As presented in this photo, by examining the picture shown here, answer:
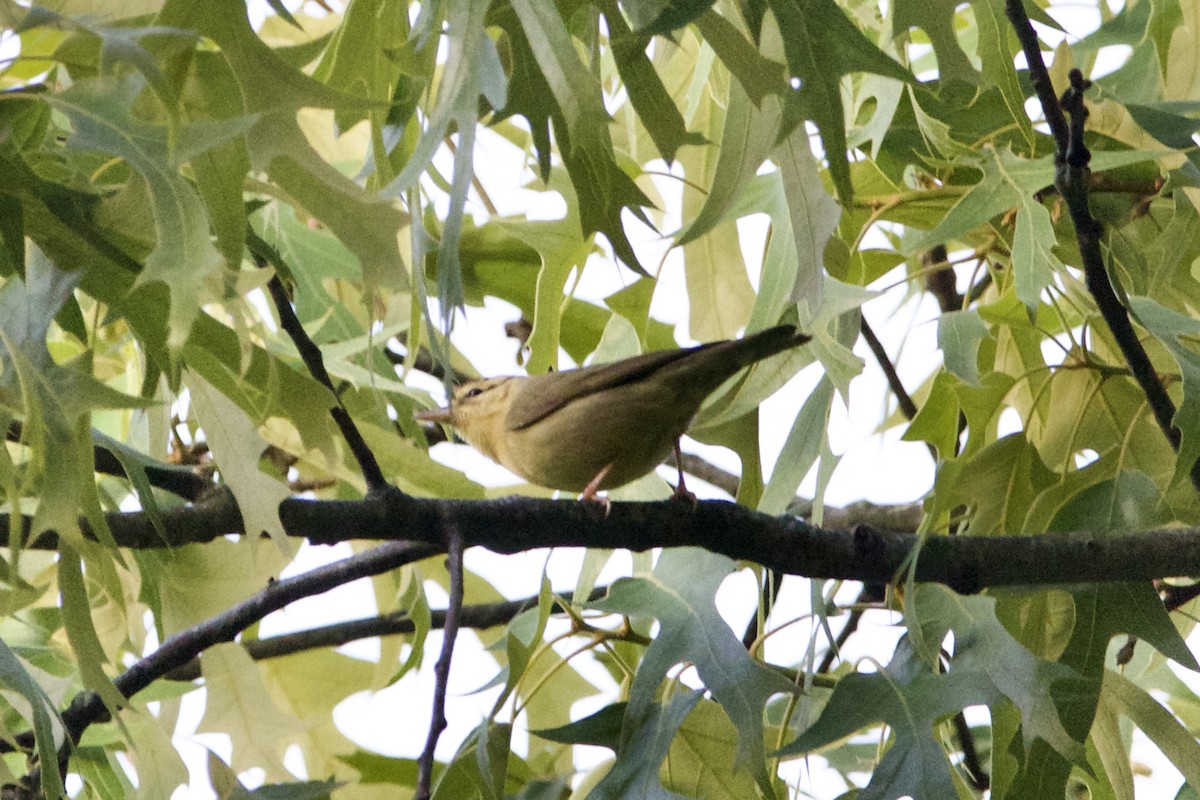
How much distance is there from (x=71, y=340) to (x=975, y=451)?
2103 mm

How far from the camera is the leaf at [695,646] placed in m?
2.18

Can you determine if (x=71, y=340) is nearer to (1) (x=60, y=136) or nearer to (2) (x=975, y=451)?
(1) (x=60, y=136)

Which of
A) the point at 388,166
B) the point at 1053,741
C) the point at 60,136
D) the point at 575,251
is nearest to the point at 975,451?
the point at 1053,741

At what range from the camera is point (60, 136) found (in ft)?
7.02

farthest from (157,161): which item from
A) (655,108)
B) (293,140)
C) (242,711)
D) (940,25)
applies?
(242,711)

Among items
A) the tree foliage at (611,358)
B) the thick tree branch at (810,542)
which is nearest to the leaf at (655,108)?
the tree foliage at (611,358)

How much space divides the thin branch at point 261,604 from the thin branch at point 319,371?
9.3 inches

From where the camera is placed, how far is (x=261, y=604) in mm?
2227

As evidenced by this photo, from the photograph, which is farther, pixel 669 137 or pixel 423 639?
pixel 423 639

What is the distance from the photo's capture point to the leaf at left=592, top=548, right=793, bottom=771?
7.15ft

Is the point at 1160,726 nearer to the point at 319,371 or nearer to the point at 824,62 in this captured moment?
the point at 824,62

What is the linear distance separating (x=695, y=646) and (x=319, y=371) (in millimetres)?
801

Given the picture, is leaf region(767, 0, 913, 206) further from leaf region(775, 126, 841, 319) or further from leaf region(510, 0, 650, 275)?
leaf region(510, 0, 650, 275)

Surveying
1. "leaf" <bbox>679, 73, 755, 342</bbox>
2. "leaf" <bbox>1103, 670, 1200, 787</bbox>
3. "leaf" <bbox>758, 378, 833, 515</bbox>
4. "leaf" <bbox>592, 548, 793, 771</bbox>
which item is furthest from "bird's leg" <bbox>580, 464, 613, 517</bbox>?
"leaf" <bbox>1103, 670, 1200, 787</bbox>
